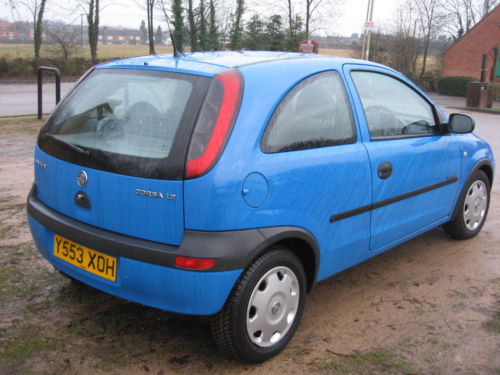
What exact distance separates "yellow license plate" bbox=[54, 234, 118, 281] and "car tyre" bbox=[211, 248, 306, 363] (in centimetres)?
58

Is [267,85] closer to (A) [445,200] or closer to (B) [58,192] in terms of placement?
(B) [58,192]

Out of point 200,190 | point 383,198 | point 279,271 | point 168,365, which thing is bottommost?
point 168,365

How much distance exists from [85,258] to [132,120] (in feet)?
2.52

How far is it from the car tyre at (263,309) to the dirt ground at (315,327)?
128 millimetres

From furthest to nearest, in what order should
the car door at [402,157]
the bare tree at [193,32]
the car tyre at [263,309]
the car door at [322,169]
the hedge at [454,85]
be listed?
the hedge at [454,85] < the bare tree at [193,32] < the car door at [402,157] < the car door at [322,169] < the car tyre at [263,309]

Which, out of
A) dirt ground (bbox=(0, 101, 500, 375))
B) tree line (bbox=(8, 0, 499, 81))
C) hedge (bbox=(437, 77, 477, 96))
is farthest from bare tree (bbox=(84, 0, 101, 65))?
dirt ground (bbox=(0, 101, 500, 375))

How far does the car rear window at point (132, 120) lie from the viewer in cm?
258

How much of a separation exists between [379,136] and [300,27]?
25.1m

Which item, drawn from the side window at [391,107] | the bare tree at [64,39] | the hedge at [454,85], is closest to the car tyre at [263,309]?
the side window at [391,107]

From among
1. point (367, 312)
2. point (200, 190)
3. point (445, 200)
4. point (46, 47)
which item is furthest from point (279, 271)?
point (46, 47)

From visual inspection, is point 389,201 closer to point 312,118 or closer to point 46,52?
point 312,118

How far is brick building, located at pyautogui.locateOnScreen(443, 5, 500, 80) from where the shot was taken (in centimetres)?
3319

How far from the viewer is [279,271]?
113 inches

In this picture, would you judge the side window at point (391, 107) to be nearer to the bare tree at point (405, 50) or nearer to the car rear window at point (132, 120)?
the car rear window at point (132, 120)
